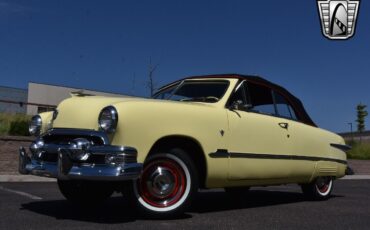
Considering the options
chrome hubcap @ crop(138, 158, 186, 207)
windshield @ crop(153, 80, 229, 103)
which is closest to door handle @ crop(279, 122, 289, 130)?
windshield @ crop(153, 80, 229, 103)

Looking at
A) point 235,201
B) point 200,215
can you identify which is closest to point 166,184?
point 200,215

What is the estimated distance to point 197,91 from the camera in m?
6.59

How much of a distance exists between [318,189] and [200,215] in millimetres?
2896

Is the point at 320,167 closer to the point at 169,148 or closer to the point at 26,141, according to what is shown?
the point at 169,148

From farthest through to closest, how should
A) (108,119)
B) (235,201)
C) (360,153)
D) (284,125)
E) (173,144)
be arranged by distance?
(360,153) → (235,201) → (284,125) → (173,144) → (108,119)

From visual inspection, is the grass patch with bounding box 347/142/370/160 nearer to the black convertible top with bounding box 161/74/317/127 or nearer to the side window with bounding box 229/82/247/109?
the black convertible top with bounding box 161/74/317/127

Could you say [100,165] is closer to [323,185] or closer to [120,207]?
[120,207]

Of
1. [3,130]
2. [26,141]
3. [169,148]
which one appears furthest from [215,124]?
[3,130]

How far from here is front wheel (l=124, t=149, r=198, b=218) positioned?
510 cm

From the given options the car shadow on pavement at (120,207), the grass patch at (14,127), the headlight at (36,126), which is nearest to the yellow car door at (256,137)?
the car shadow on pavement at (120,207)

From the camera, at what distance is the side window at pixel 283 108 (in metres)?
7.12

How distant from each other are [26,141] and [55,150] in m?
9.57

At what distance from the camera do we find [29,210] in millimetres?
5617

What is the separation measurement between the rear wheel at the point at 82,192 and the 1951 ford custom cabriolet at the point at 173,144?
0.01 metres
